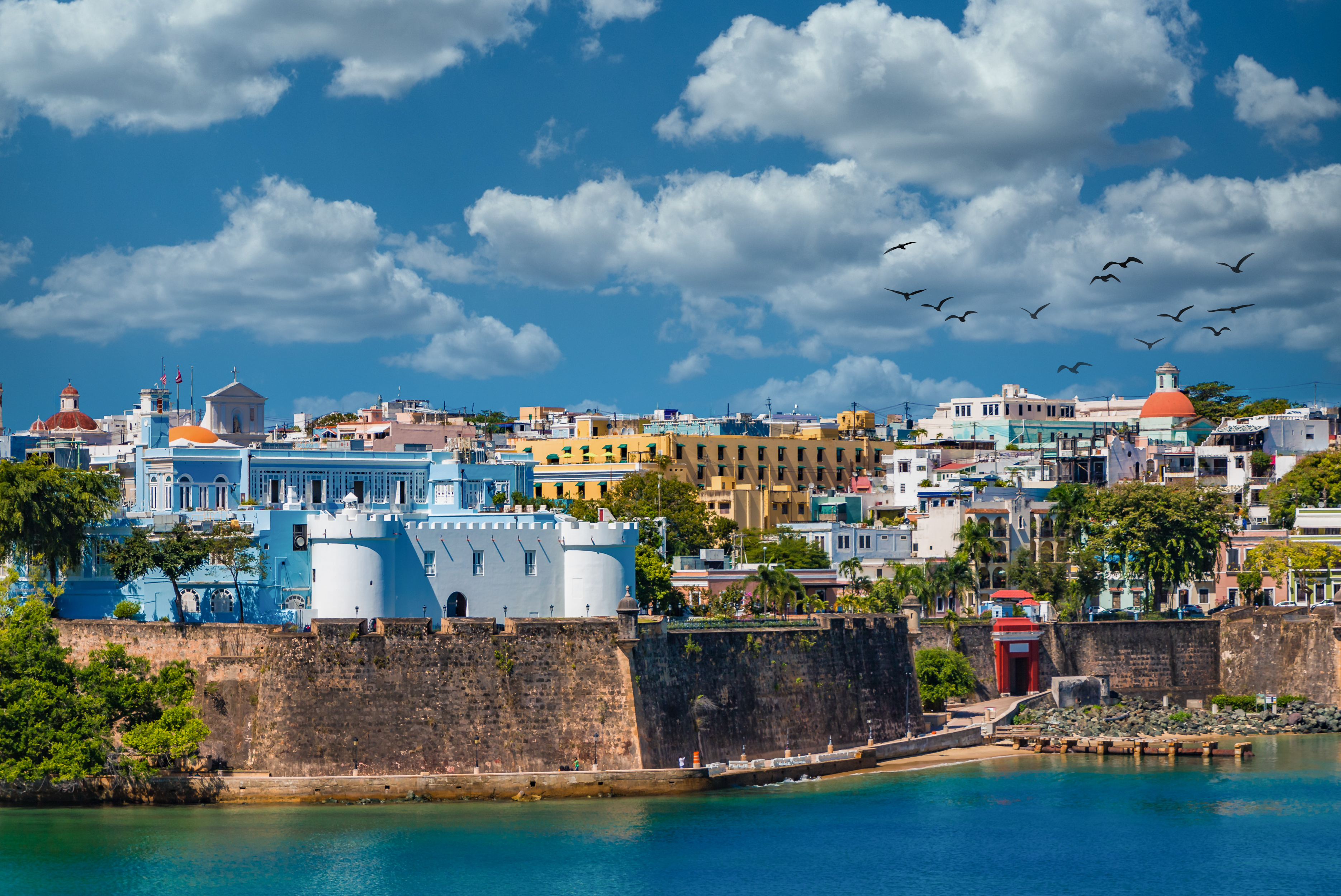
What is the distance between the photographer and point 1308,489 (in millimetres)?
75625

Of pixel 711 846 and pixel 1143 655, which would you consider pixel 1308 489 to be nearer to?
pixel 1143 655

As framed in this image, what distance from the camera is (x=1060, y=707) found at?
6009 centimetres

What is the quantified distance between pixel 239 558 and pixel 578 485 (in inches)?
1545

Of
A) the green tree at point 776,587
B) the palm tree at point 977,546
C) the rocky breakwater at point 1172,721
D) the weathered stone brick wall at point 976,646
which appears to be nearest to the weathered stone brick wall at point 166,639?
the green tree at point 776,587

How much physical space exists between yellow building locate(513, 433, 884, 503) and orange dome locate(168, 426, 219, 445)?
24387mm

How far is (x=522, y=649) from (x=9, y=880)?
41.8ft

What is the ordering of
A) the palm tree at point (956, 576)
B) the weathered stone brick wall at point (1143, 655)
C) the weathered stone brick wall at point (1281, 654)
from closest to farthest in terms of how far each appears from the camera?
the weathered stone brick wall at point (1281, 654), the weathered stone brick wall at point (1143, 655), the palm tree at point (956, 576)

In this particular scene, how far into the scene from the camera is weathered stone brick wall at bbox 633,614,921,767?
44.7 meters

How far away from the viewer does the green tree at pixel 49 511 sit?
46.5m

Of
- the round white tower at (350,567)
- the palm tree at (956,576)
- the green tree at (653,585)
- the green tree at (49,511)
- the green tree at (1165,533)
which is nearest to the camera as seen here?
the round white tower at (350,567)

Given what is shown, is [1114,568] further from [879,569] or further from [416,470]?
[416,470]

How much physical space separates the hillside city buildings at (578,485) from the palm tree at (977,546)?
0.57m

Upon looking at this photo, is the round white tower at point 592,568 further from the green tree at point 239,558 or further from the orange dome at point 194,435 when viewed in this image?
the orange dome at point 194,435

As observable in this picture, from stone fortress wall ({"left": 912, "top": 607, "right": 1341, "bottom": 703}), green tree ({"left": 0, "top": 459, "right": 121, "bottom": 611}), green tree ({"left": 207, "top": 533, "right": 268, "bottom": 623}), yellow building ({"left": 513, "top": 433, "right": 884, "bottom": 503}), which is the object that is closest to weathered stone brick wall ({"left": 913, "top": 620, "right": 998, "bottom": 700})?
stone fortress wall ({"left": 912, "top": 607, "right": 1341, "bottom": 703})
